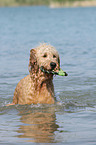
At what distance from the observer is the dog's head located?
7742 millimetres

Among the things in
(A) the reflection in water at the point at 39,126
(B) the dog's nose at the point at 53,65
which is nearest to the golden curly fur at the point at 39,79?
(B) the dog's nose at the point at 53,65

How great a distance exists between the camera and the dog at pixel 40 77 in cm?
779

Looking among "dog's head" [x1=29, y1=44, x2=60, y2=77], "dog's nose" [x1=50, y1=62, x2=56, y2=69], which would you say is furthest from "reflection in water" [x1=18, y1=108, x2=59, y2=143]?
"dog's nose" [x1=50, y1=62, x2=56, y2=69]

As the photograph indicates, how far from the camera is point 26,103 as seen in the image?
8398mm

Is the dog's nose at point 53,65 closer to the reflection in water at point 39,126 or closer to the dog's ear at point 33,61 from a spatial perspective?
the dog's ear at point 33,61

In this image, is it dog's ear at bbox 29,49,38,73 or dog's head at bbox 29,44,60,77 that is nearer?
dog's head at bbox 29,44,60,77

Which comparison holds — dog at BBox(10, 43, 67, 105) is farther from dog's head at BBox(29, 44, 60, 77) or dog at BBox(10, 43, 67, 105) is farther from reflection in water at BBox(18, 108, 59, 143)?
reflection in water at BBox(18, 108, 59, 143)

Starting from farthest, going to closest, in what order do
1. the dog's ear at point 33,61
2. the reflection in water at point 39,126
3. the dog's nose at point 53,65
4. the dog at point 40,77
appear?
the dog's ear at point 33,61, the dog at point 40,77, the dog's nose at point 53,65, the reflection in water at point 39,126

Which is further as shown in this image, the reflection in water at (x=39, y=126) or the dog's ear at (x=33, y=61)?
the dog's ear at (x=33, y=61)

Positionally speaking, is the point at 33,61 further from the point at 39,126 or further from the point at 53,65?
the point at 39,126

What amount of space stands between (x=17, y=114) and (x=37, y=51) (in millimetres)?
1762

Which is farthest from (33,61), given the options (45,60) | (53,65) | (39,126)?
(39,126)

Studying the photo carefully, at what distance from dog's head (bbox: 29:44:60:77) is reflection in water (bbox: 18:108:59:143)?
99 centimetres

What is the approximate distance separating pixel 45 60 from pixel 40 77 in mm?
500
